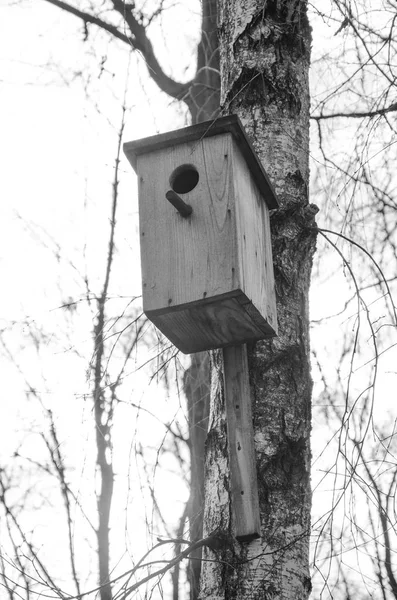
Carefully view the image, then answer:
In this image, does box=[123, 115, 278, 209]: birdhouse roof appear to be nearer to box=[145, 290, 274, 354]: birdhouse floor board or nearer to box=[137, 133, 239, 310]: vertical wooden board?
Result: box=[137, 133, 239, 310]: vertical wooden board

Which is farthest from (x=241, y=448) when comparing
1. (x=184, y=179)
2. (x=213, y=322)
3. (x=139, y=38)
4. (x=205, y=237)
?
(x=139, y=38)

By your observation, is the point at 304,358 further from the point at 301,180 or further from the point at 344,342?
the point at 344,342

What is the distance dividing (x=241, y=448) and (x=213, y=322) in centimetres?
32

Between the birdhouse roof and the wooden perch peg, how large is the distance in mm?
221

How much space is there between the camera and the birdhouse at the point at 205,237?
212cm

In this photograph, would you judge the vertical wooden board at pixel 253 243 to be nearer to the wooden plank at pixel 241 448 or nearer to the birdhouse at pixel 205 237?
the birdhouse at pixel 205 237

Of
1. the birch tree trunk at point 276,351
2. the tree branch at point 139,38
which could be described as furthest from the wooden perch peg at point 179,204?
the tree branch at point 139,38

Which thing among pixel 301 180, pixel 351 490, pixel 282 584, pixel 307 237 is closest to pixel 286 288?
pixel 307 237

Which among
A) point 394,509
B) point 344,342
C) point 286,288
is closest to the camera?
point 394,509

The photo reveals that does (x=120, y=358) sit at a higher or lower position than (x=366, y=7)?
lower

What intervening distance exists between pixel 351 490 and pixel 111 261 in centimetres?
277

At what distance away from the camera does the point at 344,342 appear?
144 inches

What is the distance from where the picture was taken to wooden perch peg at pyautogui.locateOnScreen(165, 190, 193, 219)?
2.10 meters

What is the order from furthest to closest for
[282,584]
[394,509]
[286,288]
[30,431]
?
[30,431]
[286,288]
[394,509]
[282,584]
